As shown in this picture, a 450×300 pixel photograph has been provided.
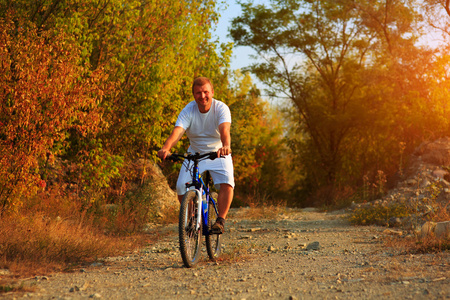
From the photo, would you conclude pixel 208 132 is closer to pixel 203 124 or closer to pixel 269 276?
pixel 203 124

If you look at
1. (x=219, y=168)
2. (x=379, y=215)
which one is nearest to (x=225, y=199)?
(x=219, y=168)

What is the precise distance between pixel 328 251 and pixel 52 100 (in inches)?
183

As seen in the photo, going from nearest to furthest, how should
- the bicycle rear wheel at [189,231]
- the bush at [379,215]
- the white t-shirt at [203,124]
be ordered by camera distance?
the bicycle rear wheel at [189,231] < the white t-shirt at [203,124] < the bush at [379,215]

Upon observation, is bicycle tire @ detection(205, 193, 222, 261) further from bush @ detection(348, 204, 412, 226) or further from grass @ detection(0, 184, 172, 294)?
bush @ detection(348, 204, 412, 226)

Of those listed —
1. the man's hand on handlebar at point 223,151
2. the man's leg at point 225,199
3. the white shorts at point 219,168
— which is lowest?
the man's leg at point 225,199

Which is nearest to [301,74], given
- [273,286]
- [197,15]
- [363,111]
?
[363,111]

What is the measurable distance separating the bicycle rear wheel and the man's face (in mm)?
1065

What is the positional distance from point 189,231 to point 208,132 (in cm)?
122

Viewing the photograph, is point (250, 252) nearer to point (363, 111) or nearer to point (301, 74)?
point (363, 111)

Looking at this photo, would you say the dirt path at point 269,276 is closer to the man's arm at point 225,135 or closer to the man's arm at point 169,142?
the man's arm at point 169,142

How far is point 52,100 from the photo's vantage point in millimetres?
7500

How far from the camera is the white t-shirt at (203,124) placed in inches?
234

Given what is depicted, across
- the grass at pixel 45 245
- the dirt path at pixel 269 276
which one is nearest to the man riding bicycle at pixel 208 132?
the dirt path at pixel 269 276

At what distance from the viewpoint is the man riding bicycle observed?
5848 millimetres
